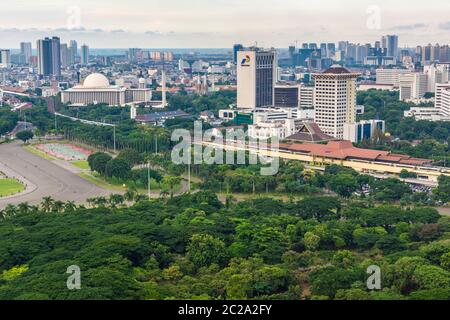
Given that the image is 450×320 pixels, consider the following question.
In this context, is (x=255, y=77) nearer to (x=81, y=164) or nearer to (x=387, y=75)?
(x=81, y=164)

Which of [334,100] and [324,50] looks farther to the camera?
[324,50]

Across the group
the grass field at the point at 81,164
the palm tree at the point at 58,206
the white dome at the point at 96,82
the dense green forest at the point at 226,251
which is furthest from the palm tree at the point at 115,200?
the white dome at the point at 96,82

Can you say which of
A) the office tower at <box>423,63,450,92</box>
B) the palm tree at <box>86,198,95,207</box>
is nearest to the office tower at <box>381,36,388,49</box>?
the office tower at <box>423,63,450,92</box>

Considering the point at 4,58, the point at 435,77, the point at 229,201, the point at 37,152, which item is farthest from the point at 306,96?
the point at 4,58

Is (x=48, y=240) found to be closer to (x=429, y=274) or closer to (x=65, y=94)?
(x=429, y=274)

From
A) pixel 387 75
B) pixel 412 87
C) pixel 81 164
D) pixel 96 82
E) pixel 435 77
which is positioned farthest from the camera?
pixel 387 75

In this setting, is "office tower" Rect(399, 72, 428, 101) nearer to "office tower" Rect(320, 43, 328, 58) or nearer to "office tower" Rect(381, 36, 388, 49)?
"office tower" Rect(381, 36, 388, 49)
